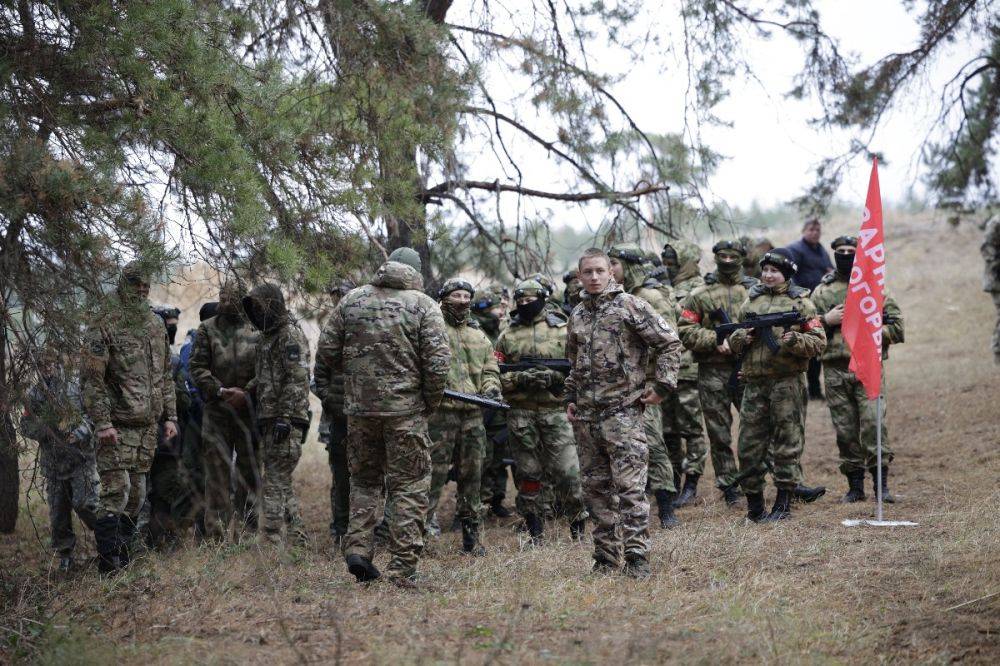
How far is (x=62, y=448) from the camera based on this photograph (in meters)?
5.94

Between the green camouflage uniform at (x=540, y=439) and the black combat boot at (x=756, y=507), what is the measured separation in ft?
4.53

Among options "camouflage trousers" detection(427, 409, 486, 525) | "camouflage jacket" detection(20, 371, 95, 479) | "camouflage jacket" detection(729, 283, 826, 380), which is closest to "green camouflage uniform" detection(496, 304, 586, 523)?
"camouflage trousers" detection(427, 409, 486, 525)

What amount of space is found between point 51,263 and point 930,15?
9675mm

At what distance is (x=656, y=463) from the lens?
8672 mm

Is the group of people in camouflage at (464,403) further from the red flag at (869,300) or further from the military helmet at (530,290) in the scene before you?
the red flag at (869,300)

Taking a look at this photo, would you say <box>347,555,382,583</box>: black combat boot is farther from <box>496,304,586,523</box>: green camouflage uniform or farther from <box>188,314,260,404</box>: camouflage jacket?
<box>188,314,260,404</box>: camouflage jacket

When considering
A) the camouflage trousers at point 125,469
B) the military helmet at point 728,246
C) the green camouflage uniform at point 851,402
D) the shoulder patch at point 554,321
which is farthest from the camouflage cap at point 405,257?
the green camouflage uniform at point 851,402

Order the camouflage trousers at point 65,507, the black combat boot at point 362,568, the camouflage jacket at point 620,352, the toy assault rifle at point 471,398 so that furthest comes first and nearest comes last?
the camouflage trousers at point 65,507 < the toy assault rifle at point 471,398 < the camouflage jacket at point 620,352 < the black combat boot at point 362,568

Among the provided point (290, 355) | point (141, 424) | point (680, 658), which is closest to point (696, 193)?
point (290, 355)

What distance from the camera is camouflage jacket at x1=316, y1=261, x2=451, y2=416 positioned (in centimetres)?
624

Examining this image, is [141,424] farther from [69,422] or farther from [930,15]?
[930,15]

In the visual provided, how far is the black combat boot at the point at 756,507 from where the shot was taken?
8.27 meters

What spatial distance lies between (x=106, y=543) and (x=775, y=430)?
526cm

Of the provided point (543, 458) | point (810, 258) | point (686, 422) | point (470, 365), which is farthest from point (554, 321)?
point (810, 258)
